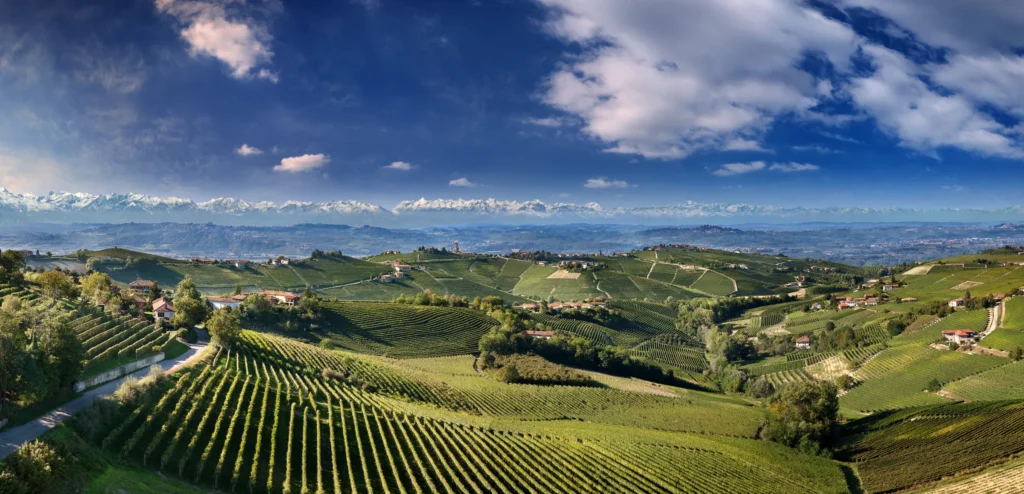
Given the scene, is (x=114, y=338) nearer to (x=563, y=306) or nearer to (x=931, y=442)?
(x=931, y=442)

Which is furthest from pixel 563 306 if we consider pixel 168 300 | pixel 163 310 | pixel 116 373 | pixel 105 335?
pixel 116 373

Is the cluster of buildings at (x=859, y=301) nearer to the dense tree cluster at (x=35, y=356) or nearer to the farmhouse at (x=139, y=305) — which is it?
the farmhouse at (x=139, y=305)

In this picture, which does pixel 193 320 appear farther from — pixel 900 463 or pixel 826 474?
pixel 900 463

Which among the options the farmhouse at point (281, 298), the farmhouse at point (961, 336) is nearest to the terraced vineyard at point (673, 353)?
the farmhouse at point (961, 336)

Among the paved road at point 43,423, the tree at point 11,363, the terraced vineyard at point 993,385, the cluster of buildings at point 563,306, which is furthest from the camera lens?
the cluster of buildings at point 563,306

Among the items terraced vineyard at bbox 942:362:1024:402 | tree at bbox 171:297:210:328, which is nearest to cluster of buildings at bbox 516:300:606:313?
terraced vineyard at bbox 942:362:1024:402

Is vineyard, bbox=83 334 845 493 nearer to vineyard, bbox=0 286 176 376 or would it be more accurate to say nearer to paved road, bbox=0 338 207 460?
paved road, bbox=0 338 207 460

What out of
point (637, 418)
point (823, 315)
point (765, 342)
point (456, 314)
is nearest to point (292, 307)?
point (456, 314)
